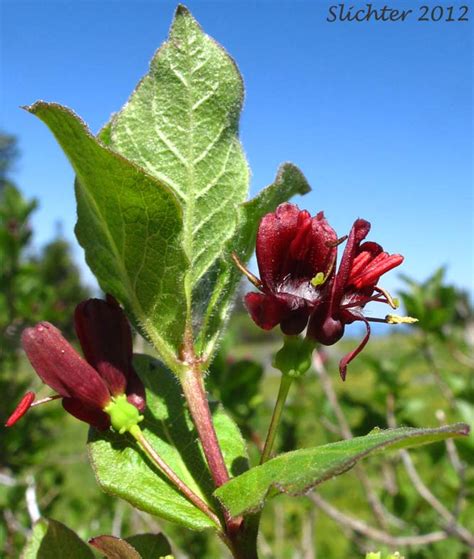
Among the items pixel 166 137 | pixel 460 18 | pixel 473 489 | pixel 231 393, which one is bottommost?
pixel 473 489

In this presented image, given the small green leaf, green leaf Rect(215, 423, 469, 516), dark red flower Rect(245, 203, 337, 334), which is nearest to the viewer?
green leaf Rect(215, 423, 469, 516)

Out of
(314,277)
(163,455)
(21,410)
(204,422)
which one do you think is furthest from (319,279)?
(21,410)

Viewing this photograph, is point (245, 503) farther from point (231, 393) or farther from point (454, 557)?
point (454, 557)

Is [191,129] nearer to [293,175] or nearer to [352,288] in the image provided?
[293,175]

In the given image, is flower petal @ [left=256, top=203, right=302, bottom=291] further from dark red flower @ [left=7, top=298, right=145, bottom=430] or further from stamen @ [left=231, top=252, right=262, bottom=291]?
dark red flower @ [left=7, top=298, right=145, bottom=430]

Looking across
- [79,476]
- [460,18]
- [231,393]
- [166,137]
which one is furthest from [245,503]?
[79,476]

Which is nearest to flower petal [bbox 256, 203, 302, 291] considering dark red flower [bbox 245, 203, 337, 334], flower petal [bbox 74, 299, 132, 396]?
dark red flower [bbox 245, 203, 337, 334]

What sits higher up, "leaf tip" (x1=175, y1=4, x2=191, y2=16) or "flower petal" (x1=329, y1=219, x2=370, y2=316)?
"leaf tip" (x1=175, y1=4, x2=191, y2=16)
